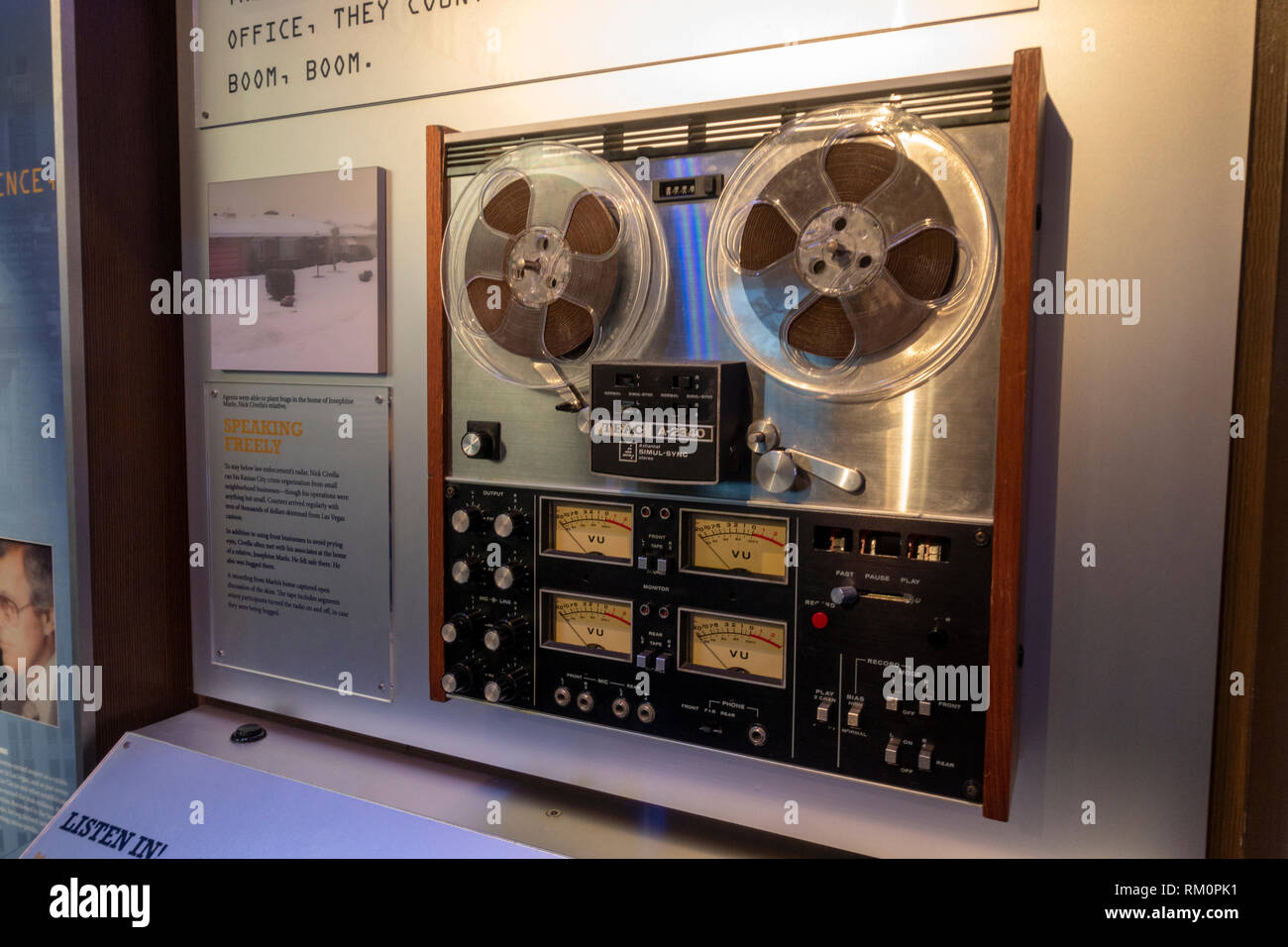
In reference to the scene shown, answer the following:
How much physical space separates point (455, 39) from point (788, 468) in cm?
126

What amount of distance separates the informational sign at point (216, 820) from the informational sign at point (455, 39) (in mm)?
1598

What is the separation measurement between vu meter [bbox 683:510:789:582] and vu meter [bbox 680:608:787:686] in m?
0.09

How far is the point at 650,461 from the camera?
1650 millimetres

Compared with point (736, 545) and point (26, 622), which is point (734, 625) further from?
point (26, 622)

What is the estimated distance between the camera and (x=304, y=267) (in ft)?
7.25

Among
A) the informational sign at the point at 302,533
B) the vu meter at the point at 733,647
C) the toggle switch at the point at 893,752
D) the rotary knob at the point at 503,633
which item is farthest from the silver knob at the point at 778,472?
the informational sign at the point at 302,533

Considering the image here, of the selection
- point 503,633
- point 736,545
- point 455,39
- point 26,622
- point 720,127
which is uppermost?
point 455,39

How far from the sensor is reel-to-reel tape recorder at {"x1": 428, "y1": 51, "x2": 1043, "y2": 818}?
1446mm

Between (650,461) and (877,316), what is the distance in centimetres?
47
